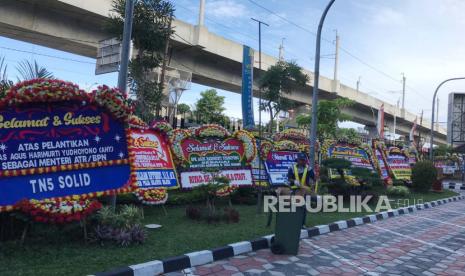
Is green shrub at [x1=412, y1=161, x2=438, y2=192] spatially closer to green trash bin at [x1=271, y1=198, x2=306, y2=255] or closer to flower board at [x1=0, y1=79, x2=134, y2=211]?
green trash bin at [x1=271, y1=198, x2=306, y2=255]

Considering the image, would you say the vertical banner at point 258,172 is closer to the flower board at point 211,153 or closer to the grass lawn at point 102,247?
the flower board at point 211,153

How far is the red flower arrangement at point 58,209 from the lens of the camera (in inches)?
200

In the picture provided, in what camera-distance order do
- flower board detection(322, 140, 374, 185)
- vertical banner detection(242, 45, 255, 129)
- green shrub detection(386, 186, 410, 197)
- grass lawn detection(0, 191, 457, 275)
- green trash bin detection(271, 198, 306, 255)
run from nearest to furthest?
1. grass lawn detection(0, 191, 457, 275)
2. green trash bin detection(271, 198, 306, 255)
3. flower board detection(322, 140, 374, 185)
4. vertical banner detection(242, 45, 255, 129)
5. green shrub detection(386, 186, 410, 197)

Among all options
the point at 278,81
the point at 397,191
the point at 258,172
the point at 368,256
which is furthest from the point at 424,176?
the point at 368,256

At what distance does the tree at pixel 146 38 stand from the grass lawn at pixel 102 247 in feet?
17.8

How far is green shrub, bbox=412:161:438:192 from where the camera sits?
720 inches

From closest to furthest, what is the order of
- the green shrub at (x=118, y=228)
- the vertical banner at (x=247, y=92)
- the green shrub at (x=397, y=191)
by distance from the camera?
the green shrub at (x=118, y=228)
the vertical banner at (x=247, y=92)
the green shrub at (x=397, y=191)

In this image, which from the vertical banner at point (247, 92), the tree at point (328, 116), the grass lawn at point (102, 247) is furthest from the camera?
the tree at point (328, 116)

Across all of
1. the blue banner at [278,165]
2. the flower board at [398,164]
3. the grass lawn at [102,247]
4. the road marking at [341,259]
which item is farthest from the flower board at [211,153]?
the flower board at [398,164]

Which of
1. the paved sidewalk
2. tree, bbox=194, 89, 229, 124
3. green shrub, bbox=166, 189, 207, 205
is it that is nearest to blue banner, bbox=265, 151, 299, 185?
green shrub, bbox=166, 189, 207, 205

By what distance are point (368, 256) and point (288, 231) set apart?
144 centimetres

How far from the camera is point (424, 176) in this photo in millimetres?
18281

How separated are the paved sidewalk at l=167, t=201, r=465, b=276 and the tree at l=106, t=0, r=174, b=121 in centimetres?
706

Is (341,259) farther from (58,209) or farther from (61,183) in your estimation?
(61,183)
